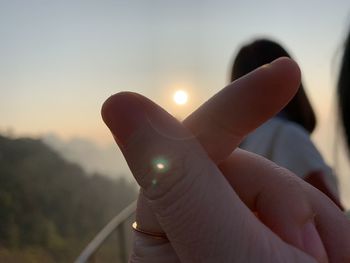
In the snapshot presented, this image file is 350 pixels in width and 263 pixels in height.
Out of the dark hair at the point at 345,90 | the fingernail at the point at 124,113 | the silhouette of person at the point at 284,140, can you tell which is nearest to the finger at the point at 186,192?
the fingernail at the point at 124,113

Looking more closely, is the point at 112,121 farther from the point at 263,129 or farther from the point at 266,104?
the point at 263,129

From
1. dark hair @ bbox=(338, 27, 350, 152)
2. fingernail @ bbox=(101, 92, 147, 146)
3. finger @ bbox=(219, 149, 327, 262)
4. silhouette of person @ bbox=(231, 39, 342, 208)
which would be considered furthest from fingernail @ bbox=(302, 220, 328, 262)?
silhouette of person @ bbox=(231, 39, 342, 208)

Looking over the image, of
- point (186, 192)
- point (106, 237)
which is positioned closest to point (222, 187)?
point (186, 192)

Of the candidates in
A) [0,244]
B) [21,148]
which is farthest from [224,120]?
[21,148]

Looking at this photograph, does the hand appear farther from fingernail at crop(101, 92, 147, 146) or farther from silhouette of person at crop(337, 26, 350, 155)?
silhouette of person at crop(337, 26, 350, 155)

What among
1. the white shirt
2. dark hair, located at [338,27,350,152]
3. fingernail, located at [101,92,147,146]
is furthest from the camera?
the white shirt

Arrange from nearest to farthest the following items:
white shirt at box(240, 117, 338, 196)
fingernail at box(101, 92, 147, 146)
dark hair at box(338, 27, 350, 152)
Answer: fingernail at box(101, 92, 147, 146), dark hair at box(338, 27, 350, 152), white shirt at box(240, 117, 338, 196)

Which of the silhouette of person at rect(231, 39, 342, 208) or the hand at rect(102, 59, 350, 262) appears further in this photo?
the silhouette of person at rect(231, 39, 342, 208)
